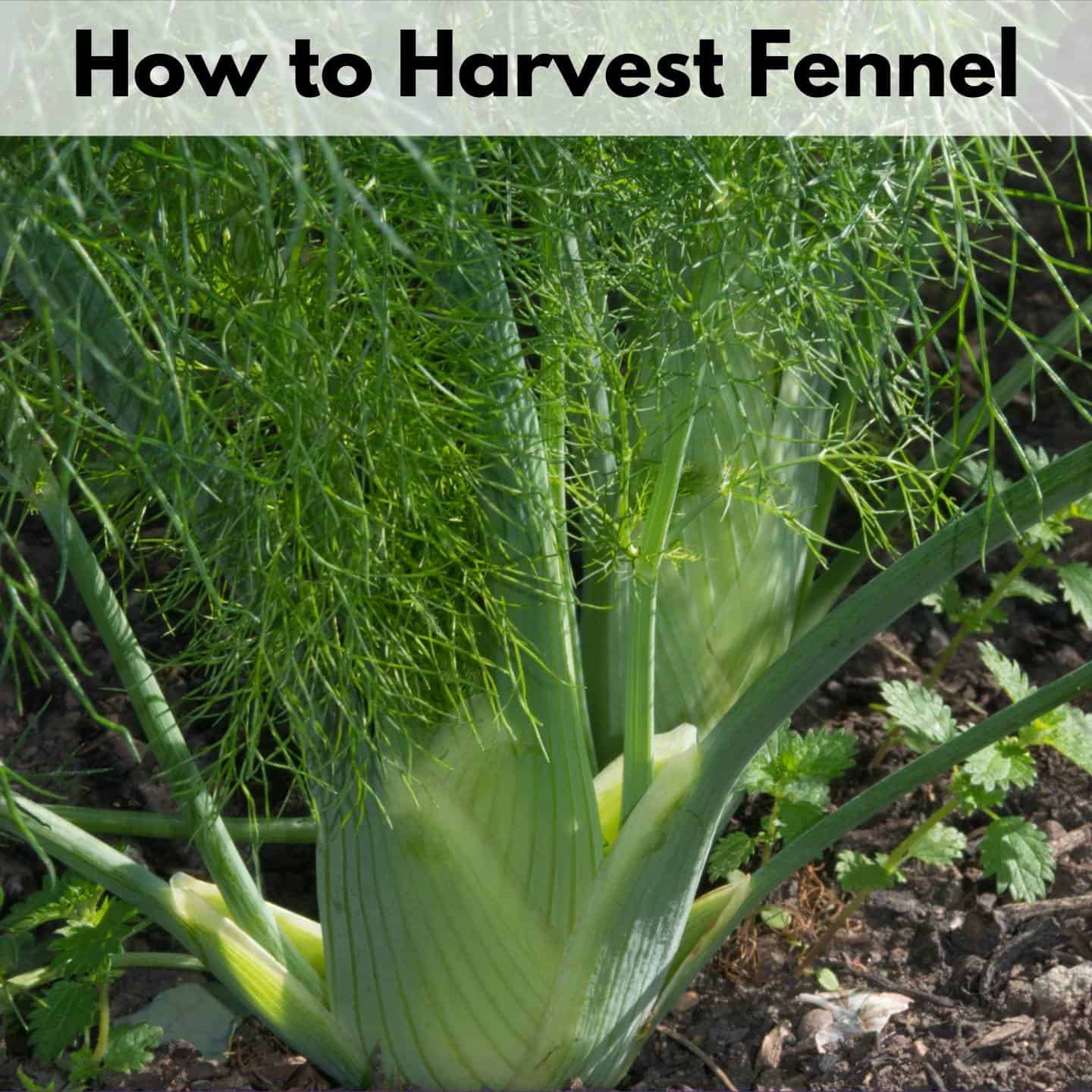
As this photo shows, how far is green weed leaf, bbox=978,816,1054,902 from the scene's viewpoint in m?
1.19

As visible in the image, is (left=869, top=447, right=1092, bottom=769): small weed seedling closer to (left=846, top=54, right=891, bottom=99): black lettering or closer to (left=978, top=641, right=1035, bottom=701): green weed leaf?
(left=978, top=641, right=1035, bottom=701): green weed leaf

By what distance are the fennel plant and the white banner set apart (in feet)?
0.12

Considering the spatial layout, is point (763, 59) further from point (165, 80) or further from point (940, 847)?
point (940, 847)

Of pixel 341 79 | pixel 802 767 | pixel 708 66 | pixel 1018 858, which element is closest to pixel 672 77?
pixel 708 66

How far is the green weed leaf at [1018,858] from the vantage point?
3.91ft

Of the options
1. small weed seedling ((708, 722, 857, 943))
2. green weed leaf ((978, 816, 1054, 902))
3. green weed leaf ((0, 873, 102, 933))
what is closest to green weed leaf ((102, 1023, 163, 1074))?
green weed leaf ((0, 873, 102, 933))

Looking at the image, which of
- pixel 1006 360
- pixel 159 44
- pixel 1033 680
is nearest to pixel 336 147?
pixel 159 44

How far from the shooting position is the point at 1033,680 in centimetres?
157

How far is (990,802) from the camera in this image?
47.8 inches

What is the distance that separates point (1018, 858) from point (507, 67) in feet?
2.74

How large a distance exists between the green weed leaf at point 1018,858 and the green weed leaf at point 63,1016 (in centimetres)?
77

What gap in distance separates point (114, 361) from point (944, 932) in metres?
0.93

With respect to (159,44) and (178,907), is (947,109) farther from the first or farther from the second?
(178,907)

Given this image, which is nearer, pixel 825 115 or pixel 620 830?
pixel 825 115
